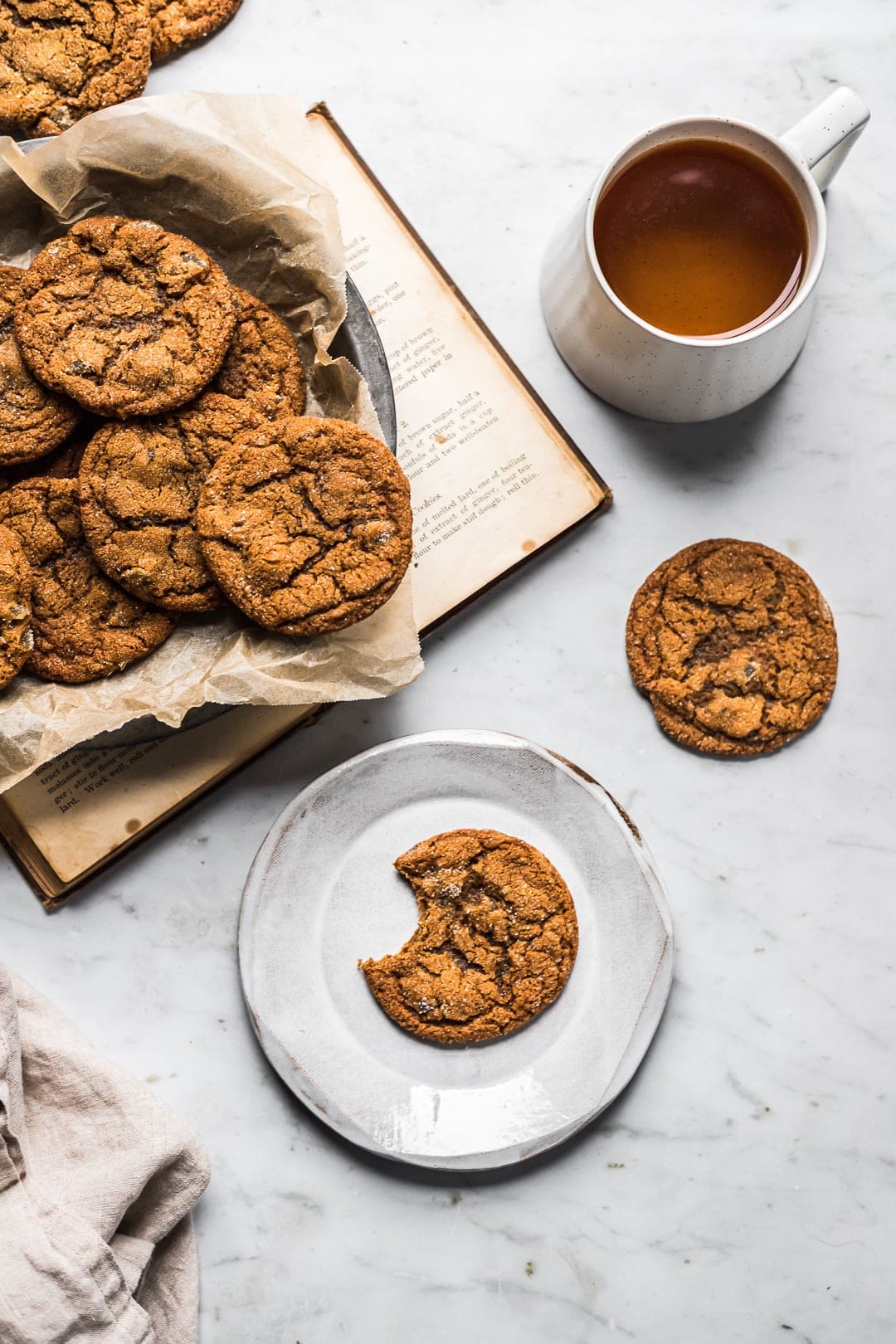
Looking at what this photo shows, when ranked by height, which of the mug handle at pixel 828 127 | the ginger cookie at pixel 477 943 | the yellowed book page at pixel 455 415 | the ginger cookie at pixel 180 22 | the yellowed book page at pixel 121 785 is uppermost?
the ginger cookie at pixel 180 22

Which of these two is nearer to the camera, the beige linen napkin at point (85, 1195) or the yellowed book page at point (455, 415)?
the beige linen napkin at point (85, 1195)

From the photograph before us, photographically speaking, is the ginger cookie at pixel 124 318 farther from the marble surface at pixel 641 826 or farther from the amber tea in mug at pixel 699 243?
the amber tea in mug at pixel 699 243

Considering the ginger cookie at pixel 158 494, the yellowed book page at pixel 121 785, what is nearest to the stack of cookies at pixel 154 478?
the ginger cookie at pixel 158 494

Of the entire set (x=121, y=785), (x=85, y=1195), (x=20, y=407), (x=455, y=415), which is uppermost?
(x=20, y=407)

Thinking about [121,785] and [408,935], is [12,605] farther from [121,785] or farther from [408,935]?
[408,935]

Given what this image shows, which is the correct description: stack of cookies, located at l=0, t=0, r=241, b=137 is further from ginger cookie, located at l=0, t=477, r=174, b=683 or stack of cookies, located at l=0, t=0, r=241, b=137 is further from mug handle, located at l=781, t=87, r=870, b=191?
mug handle, located at l=781, t=87, r=870, b=191

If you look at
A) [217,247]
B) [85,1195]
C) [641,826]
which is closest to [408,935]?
[641,826]

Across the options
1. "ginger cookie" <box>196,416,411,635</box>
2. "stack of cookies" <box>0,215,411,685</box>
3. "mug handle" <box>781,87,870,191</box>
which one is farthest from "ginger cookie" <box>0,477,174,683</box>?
"mug handle" <box>781,87,870,191</box>

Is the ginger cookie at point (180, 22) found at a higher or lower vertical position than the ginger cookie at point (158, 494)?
higher
